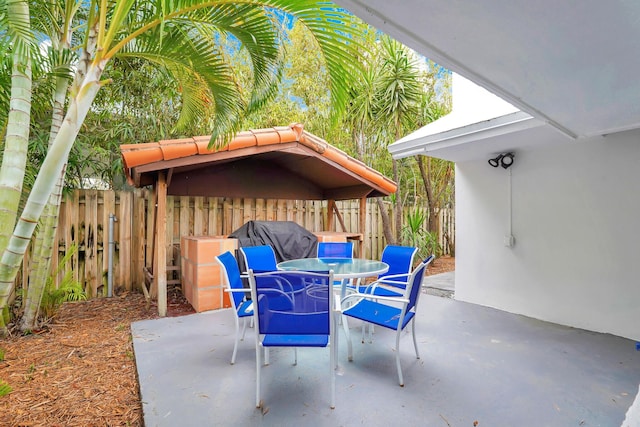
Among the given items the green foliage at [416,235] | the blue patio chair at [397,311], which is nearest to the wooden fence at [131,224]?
the green foliage at [416,235]

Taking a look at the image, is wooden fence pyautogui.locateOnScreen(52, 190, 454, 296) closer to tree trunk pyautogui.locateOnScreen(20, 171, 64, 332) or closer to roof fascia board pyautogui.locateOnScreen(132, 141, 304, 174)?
tree trunk pyautogui.locateOnScreen(20, 171, 64, 332)

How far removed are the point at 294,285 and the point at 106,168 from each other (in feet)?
18.3

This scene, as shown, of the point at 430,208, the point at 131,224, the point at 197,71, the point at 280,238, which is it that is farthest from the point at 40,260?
the point at 430,208

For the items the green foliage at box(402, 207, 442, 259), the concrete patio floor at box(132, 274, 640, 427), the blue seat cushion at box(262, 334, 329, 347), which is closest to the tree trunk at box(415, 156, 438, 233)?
the green foliage at box(402, 207, 442, 259)

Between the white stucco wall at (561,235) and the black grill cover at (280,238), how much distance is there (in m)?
2.75

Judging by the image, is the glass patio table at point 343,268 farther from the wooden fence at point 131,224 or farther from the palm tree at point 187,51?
the wooden fence at point 131,224

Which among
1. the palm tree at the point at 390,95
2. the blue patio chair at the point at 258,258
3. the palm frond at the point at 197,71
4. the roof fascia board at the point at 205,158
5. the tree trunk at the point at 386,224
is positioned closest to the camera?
the palm frond at the point at 197,71

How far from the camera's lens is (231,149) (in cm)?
464

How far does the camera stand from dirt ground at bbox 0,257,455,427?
228 centimetres

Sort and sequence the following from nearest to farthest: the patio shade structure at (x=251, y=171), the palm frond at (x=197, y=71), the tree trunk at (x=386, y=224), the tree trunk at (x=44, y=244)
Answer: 1. the palm frond at (x=197, y=71)
2. the tree trunk at (x=44, y=244)
3. the patio shade structure at (x=251, y=171)
4. the tree trunk at (x=386, y=224)

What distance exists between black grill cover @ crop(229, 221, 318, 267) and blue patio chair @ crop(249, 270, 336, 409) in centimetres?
282

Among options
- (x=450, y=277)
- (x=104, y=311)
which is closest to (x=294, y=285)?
(x=104, y=311)

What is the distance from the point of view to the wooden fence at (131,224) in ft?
16.9

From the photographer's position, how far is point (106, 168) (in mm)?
6074
